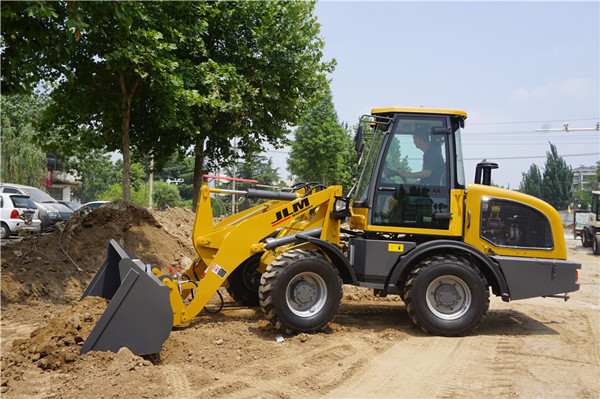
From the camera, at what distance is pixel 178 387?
14.6ft

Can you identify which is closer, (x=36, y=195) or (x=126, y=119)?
(x=126, y=119)

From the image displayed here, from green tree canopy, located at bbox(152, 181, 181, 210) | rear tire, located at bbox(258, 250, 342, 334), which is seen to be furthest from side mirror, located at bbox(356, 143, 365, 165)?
green tree canopy, located at bbox(152, 181, 181, 210)

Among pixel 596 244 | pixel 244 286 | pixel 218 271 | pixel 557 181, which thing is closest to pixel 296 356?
pixel 218 271

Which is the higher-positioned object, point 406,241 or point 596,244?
point 406,241

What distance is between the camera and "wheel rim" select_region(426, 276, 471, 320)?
21.6ft

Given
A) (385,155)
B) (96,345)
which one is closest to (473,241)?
(385,155)

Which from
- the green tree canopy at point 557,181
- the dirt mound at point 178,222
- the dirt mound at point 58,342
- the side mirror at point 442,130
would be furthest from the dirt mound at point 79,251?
the green tree canopy at point 557,181

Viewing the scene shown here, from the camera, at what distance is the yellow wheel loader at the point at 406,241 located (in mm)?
6363

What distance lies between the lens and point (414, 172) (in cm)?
683

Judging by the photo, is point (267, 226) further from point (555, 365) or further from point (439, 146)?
point (555, 365)

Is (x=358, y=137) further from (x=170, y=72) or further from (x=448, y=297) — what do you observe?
(x=170, y=72)

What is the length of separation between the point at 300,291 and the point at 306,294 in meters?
0.09

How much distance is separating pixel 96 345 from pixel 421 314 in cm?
384

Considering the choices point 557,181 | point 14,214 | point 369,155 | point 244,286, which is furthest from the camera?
point 557,181
